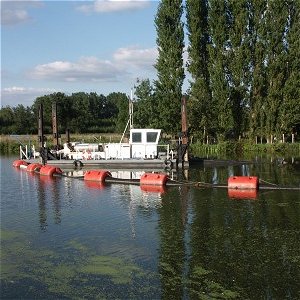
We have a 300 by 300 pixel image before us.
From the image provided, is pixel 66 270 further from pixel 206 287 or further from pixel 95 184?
pixel 95 184

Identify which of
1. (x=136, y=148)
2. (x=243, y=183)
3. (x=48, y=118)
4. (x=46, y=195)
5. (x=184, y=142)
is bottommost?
(x=46, y=195)

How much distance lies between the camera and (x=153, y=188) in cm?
2250

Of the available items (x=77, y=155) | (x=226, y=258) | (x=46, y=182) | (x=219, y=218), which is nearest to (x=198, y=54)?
(x=77, y=155)

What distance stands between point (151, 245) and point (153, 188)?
33.0ft

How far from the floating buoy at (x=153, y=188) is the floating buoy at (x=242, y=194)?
3169 millimetres

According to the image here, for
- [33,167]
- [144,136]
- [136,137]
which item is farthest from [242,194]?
[33,167]

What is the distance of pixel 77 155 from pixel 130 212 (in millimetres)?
19472

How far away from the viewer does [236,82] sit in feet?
159

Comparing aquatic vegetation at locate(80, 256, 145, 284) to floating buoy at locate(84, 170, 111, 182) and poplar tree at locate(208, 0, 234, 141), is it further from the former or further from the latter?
poplar tree at locate(208, 0, 234, 141)

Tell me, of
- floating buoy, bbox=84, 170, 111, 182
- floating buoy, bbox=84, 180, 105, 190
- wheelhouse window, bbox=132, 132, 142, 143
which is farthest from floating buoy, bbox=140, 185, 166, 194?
wheelhouse window, bbox=132, 132, 142, 143

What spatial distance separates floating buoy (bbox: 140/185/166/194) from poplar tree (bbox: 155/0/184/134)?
25138 millimetres

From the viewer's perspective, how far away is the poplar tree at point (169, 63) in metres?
47.8

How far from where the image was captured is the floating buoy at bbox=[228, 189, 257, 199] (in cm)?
1939

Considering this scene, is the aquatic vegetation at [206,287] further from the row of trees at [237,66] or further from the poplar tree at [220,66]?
the poplar tree at [220,66]
